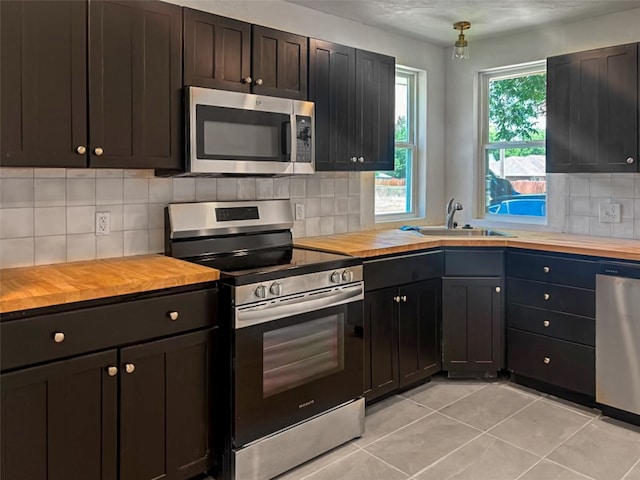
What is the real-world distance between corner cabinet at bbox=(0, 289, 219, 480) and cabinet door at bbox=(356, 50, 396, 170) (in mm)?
1578

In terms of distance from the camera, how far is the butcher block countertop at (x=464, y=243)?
2863mm

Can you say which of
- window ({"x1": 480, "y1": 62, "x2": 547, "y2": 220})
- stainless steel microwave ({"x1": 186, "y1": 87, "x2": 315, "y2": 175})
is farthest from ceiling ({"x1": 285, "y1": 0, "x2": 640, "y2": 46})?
stainless steel microwave ({"x1": 186, "y1": 87, "x2": 315, "y2": 175})

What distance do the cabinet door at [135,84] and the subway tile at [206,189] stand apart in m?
0.41

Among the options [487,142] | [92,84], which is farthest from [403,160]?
[92,84]

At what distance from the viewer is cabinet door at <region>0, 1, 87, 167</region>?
1935 millimetres

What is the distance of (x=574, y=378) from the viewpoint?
9.95ft

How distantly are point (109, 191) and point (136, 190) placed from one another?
0.13 metres

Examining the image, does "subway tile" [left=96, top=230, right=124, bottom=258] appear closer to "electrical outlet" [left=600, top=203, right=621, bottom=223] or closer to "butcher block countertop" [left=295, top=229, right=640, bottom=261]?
"butcher block countertop" [left=295, top=229, right=640, bottom=261]

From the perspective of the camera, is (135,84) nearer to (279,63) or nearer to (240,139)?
(240,139)

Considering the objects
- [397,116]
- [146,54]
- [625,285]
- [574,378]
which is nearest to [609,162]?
[625,285]

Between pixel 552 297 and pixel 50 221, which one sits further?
→ pixel 552 297

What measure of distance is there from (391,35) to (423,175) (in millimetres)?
1101

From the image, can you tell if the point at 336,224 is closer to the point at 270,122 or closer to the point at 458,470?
the point at 270,122

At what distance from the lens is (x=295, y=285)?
93.3 inches
